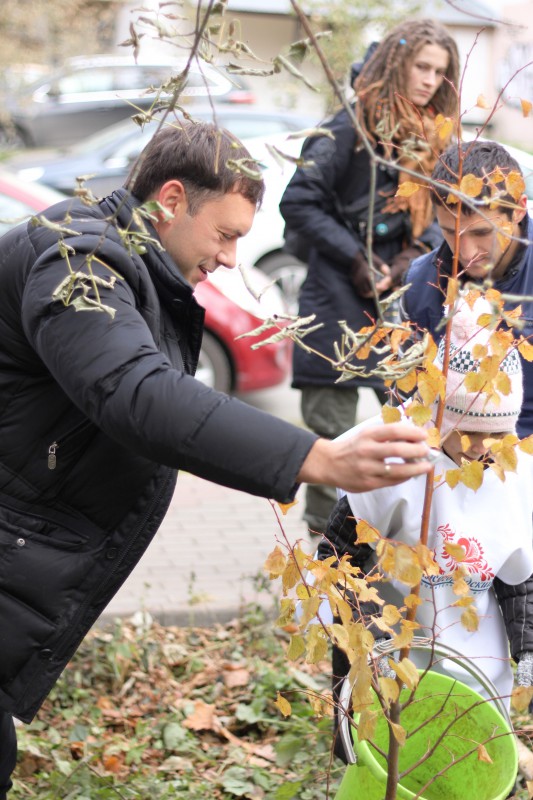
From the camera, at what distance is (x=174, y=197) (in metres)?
2.34

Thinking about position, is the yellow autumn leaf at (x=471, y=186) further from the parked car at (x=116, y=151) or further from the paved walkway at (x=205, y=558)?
the parked car at (x=116, y=151)

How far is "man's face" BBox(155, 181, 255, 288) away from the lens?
2334 millimetres

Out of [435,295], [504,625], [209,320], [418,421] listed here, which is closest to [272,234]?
[209,320]

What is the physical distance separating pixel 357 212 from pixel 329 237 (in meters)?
0.15

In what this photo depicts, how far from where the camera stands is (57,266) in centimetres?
203

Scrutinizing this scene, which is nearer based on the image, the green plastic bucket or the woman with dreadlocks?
the green plastic bucket

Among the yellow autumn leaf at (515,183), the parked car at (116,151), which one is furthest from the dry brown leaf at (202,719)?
the parked car at (116,151)

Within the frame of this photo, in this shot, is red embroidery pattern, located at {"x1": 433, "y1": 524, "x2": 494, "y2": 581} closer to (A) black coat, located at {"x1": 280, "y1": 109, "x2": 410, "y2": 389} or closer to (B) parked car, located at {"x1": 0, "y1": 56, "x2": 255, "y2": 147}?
(A) black coat, located at {"x1": 280, "y1": 109, "x2": 410, "y2": 389}

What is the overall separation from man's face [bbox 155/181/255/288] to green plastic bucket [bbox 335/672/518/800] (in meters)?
1.01

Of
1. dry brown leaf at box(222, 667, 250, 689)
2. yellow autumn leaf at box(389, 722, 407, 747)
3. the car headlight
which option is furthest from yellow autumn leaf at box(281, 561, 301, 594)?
the car headlight

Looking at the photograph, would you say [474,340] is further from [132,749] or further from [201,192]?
[132,749]

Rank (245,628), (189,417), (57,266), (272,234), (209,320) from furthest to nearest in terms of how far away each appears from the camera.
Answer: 1. (272,234)
2. (209,320)
3. (245,628)
4. (57,266)
5. (189,417)

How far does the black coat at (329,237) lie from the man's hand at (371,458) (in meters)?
Answer: 2.48

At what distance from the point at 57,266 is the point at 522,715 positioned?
2.41 m
